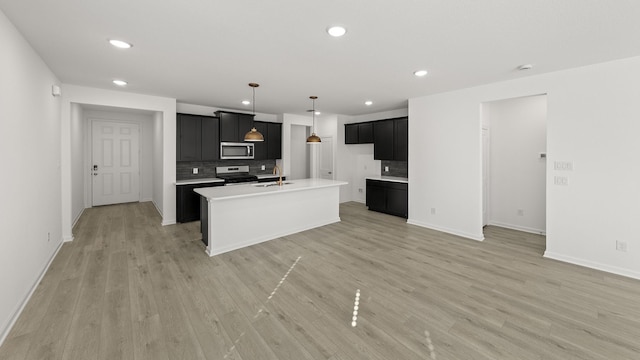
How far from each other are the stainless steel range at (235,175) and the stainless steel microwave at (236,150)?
1.39 feet

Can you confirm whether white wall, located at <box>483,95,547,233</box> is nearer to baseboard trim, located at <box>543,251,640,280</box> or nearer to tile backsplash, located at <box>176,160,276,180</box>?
baseboard trim, located at <box>543,251,640,280</box>

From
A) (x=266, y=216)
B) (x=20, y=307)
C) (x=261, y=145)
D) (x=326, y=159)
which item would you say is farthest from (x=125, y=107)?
(x=326, y=159)

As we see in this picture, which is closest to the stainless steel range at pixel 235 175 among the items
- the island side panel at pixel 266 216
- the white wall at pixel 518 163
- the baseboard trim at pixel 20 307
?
the island side panel at pixel 266 216

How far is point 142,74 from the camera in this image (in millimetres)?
3727

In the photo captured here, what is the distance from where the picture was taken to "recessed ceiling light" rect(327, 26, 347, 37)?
7.70 ft

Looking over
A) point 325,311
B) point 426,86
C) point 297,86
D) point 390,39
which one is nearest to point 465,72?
point 426,86

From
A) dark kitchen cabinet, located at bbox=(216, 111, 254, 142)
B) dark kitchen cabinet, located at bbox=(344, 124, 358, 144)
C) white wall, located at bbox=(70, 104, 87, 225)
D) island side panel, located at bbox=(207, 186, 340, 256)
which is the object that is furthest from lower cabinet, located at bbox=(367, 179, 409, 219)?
white wall, located at bbox=(70, 104, 87, 225)

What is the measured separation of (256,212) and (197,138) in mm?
2634

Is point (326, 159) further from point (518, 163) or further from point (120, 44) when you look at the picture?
point (120, 44)

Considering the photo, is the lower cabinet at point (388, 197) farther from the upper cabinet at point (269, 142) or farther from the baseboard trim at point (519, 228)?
the upper cabinet at point (269, 142)

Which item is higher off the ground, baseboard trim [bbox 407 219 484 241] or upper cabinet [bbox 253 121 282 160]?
upper cabinet [bbox 253 121 282 160]

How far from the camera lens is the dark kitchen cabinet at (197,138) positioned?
18.4ft

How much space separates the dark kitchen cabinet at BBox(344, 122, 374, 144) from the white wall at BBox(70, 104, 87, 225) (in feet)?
19.6

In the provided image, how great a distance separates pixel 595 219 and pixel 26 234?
638cm
